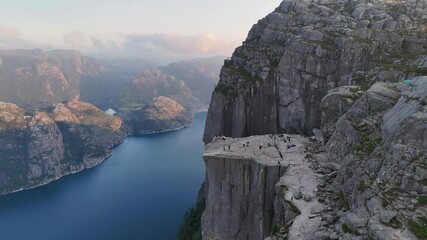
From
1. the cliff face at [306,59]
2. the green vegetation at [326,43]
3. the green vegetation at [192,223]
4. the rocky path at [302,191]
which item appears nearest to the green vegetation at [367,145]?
the rocky path at [302,191]

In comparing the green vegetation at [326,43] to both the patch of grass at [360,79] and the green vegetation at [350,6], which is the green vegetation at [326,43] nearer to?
the patch of grass at [360,79]

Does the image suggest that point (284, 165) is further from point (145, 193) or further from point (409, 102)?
point (145, 193)

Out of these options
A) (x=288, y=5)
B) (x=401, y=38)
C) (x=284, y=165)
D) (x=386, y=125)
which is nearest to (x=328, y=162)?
(x=284, y=165)

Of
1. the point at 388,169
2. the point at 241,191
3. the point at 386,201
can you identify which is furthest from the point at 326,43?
the point at 386,201

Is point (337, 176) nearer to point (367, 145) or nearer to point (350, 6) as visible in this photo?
point (367, 145)

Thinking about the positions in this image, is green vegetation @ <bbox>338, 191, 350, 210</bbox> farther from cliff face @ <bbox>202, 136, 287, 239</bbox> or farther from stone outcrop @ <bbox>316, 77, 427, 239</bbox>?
cliff face @ <bbox>202, 136, 287, 239</bbox>

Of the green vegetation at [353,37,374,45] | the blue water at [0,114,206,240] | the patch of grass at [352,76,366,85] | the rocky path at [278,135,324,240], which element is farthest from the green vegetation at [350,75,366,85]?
the blue water at [0,114,206,240]
